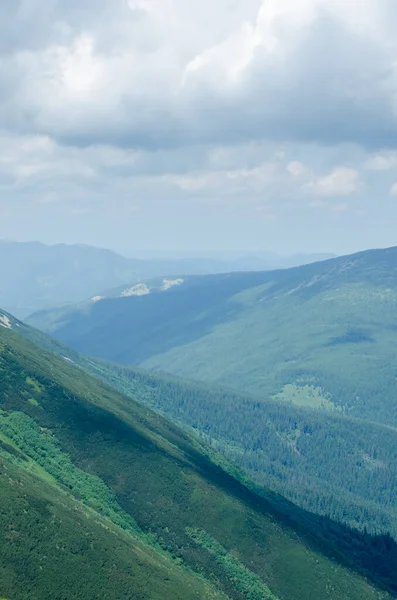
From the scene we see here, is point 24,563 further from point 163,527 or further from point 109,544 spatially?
point 163,527

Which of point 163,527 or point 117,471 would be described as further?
point 117,471

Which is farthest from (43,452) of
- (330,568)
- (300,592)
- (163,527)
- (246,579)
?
(330,568)

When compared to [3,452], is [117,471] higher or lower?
lower

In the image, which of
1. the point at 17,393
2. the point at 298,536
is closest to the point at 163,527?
the point at 298,536

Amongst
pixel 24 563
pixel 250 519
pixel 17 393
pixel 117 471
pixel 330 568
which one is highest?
pixel 17 393

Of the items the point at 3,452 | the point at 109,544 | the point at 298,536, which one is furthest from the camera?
the point at 298,536

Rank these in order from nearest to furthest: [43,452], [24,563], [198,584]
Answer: [24,563], [198,584], [43,452]
